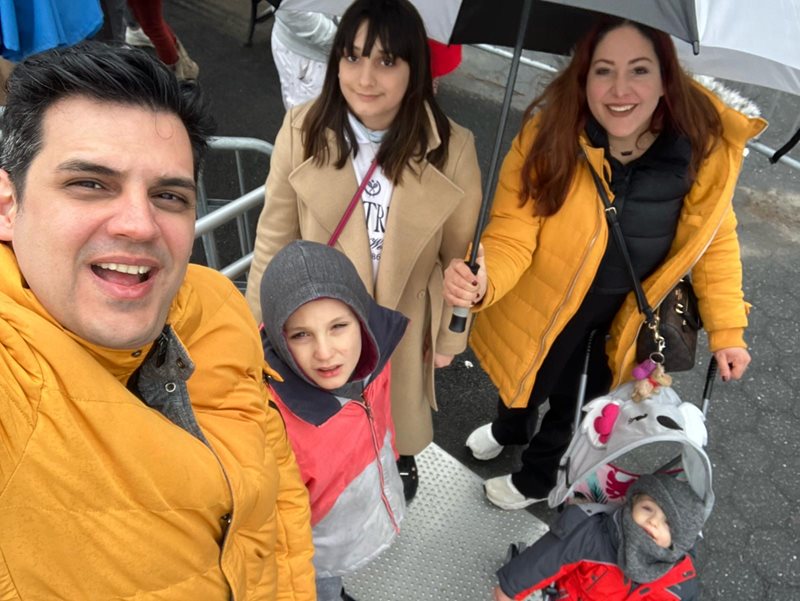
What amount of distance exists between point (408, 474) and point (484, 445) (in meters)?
0.46

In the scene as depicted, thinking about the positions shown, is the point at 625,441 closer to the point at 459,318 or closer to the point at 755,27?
the point at 459,318

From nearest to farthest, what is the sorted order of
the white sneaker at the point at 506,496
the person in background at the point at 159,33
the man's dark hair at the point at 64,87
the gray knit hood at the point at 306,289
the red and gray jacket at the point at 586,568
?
the man's dark hair at the point at 64,87, the gray knit hood at the point at 306,289, the red and gray jacket at the point at 586,568, the white sneaker at the point at 506,496, the person in background at the point at 159,33

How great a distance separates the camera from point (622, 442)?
1.95m

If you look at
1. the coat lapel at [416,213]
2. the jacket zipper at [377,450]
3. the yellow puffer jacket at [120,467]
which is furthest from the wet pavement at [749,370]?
the yellow puffer jacket at [120,467]

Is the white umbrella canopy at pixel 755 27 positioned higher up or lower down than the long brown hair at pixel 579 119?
higher up

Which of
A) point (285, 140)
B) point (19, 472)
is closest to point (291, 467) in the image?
point (19, 472)

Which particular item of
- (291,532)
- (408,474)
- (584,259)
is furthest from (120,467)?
(408,474)

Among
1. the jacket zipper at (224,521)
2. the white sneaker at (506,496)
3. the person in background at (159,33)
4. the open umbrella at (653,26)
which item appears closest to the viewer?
the jacket zipper at (224,521)

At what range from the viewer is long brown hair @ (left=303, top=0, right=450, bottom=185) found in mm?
2049

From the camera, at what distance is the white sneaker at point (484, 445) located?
123 inches

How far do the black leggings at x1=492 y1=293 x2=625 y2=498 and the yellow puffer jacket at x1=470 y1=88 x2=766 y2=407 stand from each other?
0.36ft

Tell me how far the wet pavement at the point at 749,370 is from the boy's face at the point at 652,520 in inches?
36.5

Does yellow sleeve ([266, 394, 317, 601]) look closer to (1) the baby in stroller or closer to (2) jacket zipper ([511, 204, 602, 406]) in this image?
(1) the baby in stroller

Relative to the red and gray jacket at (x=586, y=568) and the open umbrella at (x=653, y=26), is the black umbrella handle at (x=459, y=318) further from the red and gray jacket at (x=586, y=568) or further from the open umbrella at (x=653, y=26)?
the red and gray jacket at (x=586, y=568)
